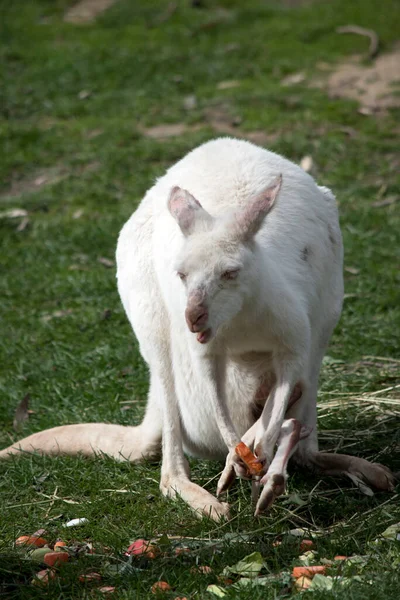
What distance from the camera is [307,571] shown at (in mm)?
2697

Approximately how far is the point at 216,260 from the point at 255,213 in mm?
224

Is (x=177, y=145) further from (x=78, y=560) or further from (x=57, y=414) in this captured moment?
(x=78, y=560)

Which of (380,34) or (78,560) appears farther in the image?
(380,34)

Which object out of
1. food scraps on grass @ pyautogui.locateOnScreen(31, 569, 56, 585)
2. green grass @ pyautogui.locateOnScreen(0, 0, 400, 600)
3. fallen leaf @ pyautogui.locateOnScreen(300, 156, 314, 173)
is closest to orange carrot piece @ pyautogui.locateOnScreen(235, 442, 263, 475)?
green grass @ pyautogui.locateOnScreen(0, 0, 400, 600)

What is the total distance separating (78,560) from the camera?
2.94 meters

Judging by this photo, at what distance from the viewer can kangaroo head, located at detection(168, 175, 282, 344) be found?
8.82ft

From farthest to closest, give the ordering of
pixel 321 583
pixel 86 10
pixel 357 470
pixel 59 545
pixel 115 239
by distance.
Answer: pixel 86 10 < pixel 115 239 < pixel 357 470 < pixel 59 545 < pixel 321 583

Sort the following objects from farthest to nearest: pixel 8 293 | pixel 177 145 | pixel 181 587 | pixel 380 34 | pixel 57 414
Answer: pixel 380 34, pixel 177 145, pixel 8 293, pixel 57 414, pixel 181 587

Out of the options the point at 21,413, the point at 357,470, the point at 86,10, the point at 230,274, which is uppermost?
the point at 230,274

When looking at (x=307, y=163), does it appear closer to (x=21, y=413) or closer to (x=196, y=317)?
(x=21, y=413)

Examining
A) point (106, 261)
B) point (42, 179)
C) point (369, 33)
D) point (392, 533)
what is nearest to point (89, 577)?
point (392, 533)

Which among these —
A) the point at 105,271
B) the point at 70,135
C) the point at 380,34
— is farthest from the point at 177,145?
the point at 380,34

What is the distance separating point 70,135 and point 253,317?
259 inches

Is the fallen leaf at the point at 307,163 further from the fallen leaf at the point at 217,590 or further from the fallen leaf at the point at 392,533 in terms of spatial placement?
the fallen leaf at the point at 217,590
